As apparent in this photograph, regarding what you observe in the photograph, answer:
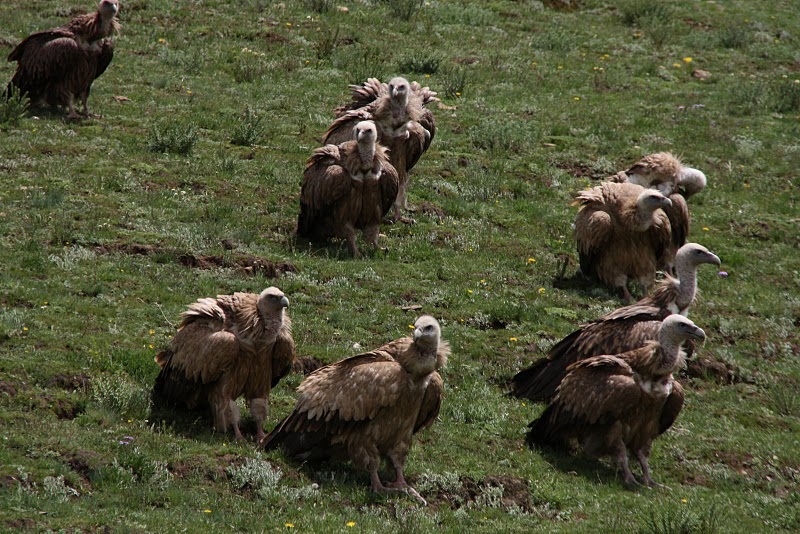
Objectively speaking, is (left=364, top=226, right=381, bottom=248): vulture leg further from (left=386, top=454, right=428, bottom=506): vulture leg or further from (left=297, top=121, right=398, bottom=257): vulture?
(left=386, top=454, right=428, bottom=506): vulture leg

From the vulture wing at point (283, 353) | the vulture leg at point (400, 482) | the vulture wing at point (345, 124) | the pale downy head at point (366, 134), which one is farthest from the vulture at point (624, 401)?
the vulture wing at point (345, 124)

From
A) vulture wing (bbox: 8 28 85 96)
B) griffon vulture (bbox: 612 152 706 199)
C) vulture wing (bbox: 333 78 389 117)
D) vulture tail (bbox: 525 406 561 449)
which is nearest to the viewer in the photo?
vulture tail (bbox: 525 406 561 449)

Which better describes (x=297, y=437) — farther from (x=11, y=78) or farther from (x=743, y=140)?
(x=743, y=140)

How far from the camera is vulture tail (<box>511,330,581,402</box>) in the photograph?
41.1ft

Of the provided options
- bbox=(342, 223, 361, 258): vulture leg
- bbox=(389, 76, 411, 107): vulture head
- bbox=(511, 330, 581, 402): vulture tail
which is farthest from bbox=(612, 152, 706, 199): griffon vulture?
bbox=(511, 330, 581, 402): vulture tail

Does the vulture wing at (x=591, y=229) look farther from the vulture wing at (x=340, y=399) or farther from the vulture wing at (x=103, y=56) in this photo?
the vulture wing at (x=103, y=56)

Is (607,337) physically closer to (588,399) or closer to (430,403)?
(588,399)

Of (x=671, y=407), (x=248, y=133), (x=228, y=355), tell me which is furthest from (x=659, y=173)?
(x=228, y=355)

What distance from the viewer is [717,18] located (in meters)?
30.9

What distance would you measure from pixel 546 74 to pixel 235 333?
16.4 m

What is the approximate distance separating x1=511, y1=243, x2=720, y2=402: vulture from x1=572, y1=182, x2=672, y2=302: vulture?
9.18 feet

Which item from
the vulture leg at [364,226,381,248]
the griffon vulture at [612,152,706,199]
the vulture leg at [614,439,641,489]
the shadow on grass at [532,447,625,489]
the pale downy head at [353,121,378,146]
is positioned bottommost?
the shadow on grass at [532,447,625,489]

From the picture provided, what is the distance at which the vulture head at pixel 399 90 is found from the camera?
1714cm

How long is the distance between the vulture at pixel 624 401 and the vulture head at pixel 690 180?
6.25 metres
